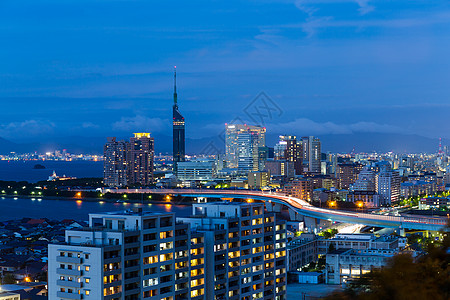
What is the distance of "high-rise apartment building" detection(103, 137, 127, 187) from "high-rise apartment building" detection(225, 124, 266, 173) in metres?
7.14

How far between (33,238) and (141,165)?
61.7 ft

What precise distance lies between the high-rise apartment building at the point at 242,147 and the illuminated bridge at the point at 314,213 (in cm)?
1100

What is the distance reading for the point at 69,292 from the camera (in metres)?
4.80

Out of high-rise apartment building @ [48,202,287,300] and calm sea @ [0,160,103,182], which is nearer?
high-rise apartment building @ [48,202,287,300]

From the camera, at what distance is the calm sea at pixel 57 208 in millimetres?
16875

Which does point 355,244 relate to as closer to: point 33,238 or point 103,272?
point 33,238

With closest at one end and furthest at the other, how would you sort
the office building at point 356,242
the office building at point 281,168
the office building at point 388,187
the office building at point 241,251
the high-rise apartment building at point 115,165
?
the office building at point 241,251 → the office building at point 356,242 → the office building at point 388,187 → the high-rise apartment building at point 115,165 → the office building at point 281,168

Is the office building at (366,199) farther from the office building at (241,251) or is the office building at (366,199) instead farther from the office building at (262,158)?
the office building at (262,158)

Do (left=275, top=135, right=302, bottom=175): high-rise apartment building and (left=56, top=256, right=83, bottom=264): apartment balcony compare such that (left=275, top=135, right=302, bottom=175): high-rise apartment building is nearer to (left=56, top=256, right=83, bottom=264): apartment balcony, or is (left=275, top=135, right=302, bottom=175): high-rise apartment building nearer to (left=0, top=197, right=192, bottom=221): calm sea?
(left=0, top=197, right=192, bottom=221): calm sea

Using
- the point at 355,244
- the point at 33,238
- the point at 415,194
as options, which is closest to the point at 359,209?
the point at 415,194

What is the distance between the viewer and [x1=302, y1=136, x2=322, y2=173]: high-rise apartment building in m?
37.5

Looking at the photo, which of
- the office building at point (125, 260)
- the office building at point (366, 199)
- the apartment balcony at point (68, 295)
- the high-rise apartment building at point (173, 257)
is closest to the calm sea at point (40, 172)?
the office building at point (366, 199)

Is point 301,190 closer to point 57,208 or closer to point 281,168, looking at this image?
point 57,208

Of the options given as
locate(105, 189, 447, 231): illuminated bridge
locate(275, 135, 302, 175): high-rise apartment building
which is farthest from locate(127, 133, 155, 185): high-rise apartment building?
locate(275, 135, 302, 175): high-rise apartment building
